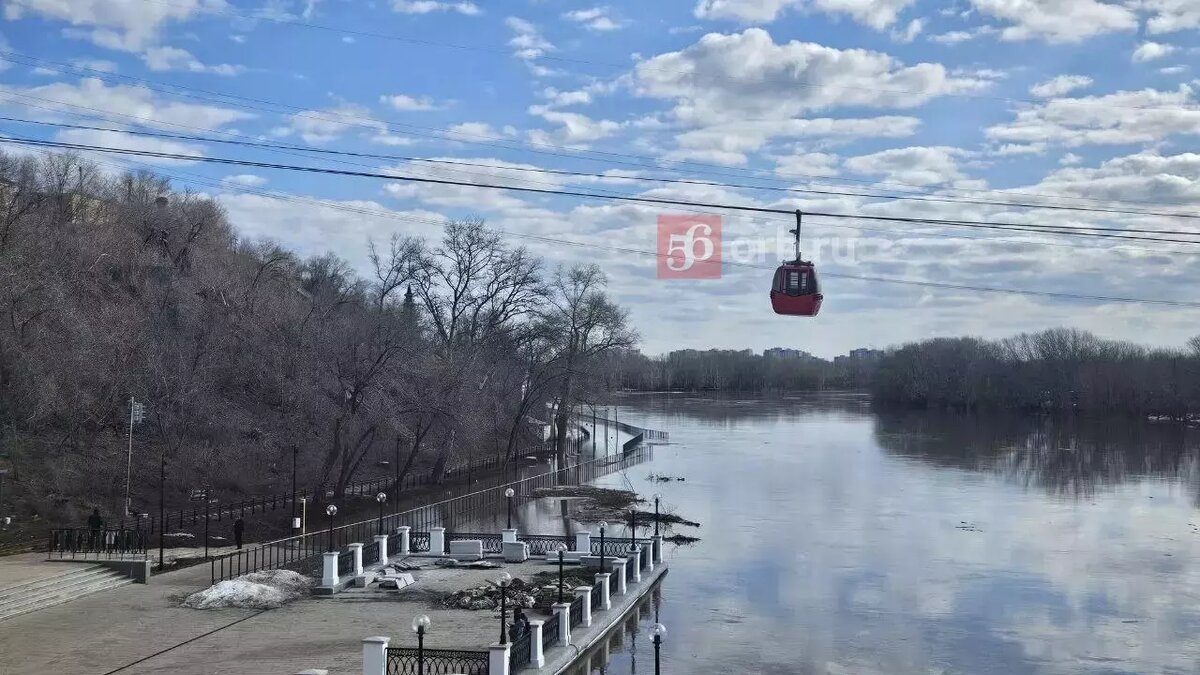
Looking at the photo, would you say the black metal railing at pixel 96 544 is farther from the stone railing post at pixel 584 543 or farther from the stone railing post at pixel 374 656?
the stone railing post at pixel 374 656

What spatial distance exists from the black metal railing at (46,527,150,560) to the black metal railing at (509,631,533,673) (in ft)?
46.3

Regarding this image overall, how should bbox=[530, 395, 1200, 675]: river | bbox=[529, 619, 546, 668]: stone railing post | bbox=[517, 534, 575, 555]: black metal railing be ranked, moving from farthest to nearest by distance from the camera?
bbox=[517, 534, 575, 555]: black metal railing
bbox=[530, 395, 1200, 675]: river
bbox=[529, 619, 546, 668]: stone railing post

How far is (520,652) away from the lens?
1909 cm

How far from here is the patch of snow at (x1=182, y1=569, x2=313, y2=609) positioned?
2450 cm

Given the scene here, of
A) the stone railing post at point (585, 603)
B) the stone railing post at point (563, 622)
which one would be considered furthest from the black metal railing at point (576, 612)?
the stone railing post at point (563, 622)

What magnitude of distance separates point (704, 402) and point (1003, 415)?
2115 inches

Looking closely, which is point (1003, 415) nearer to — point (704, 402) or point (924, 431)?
point (924, 431)

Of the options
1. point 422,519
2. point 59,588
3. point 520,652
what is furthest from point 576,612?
point 422,519

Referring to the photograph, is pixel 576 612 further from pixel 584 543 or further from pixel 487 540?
pixel 487 540

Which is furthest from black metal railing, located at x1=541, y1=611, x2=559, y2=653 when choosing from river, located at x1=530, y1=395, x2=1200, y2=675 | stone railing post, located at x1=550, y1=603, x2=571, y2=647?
river, located at x1=530, y1=395, x2=1200, y2=675

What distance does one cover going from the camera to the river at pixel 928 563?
2417 centimetres

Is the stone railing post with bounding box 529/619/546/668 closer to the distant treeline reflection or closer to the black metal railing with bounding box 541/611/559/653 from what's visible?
the black metal railing with bounding box 541/611/559/653

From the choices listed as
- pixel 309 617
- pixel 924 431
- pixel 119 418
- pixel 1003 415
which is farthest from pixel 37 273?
pixel 1003 415

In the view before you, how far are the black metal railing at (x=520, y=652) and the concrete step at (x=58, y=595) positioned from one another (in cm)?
1201
